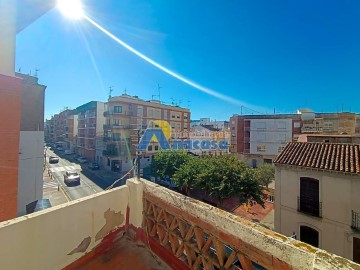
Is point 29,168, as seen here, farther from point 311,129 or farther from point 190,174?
point 311,129

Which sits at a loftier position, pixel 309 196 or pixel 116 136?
pixel 116 136

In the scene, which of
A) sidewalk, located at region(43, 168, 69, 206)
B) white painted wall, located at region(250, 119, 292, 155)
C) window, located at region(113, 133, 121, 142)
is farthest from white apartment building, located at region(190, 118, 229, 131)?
sidewalk, located at region(43, 168, 69, 206)

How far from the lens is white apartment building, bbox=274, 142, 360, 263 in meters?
9.16

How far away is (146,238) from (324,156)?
1051 cm

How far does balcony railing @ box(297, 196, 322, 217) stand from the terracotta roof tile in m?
1.68

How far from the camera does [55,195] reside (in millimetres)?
19344

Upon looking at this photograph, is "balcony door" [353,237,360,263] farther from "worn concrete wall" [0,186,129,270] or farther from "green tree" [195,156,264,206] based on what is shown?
"worn concrete wall" [0,186,129,270]

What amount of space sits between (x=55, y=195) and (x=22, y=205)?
6.41 meters

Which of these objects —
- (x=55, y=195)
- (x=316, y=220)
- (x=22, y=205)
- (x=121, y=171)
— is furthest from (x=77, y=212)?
(x=121, y=171)

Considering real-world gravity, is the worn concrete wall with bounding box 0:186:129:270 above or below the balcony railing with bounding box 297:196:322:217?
above

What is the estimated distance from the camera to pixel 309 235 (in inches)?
418

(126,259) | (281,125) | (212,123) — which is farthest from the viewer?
(212,123)

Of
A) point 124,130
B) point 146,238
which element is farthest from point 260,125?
point 146,238

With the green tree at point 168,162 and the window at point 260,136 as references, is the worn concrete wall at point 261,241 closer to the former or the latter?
the green tree at point 168,162
